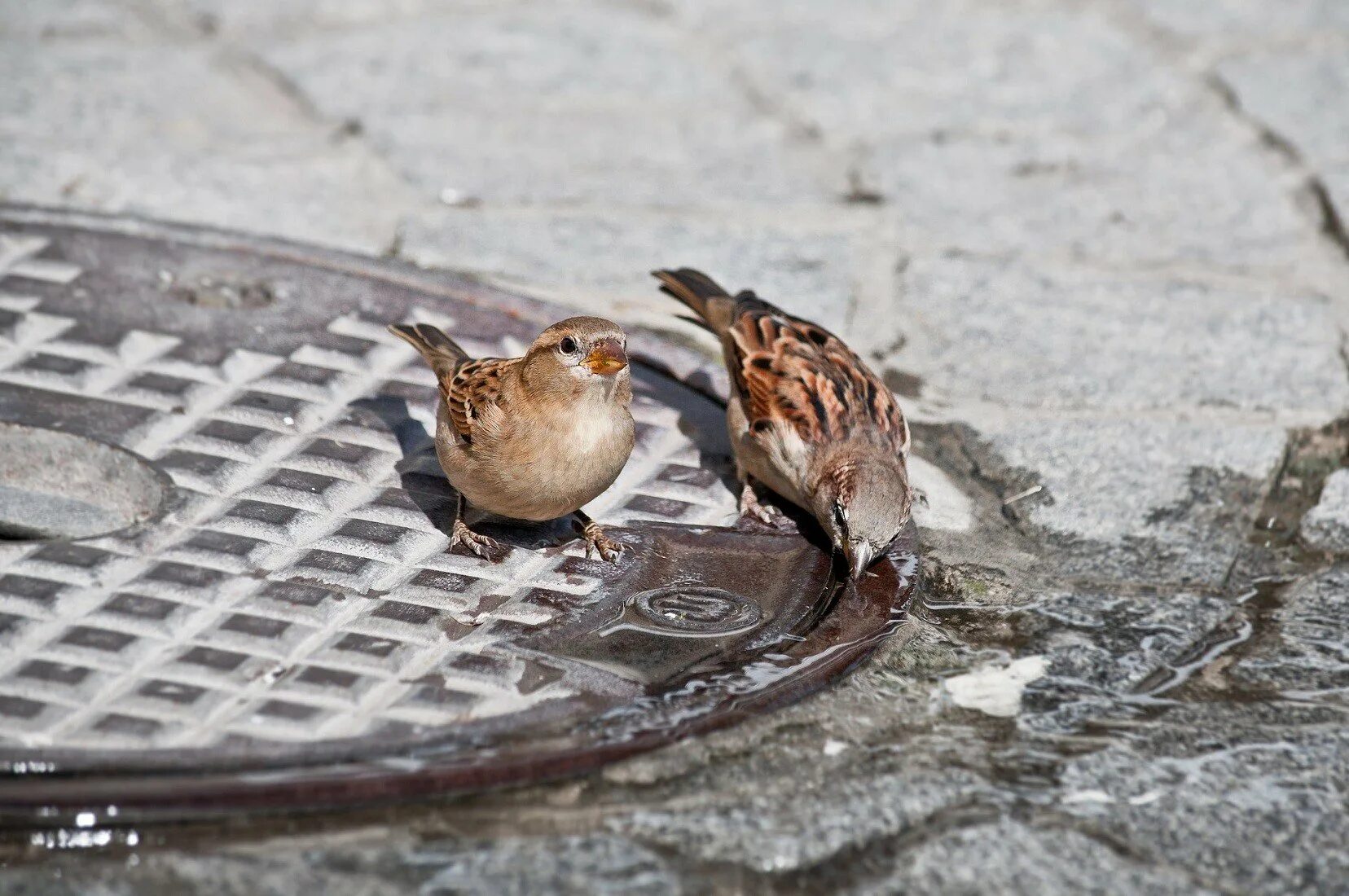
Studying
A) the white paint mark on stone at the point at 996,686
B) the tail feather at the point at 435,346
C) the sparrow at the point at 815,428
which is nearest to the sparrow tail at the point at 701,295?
the sparrow at the point at 815,428

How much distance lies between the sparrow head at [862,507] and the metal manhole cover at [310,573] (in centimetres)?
6

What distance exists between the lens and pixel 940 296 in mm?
4504

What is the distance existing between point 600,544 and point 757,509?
17.5 inches

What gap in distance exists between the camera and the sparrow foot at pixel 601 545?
3086 mm

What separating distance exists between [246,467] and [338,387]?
1.34ft

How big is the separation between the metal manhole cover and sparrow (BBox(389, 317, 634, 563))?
106 mm

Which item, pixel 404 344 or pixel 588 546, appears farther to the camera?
pixel 404 344

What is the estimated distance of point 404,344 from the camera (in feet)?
12.5

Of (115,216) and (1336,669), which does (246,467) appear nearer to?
(115,216)

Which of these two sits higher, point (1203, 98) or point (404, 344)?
point (1203, 98)

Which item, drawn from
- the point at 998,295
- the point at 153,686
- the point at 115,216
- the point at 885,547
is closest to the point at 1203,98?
the point at 998,295

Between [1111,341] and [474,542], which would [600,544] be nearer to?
[474,542]

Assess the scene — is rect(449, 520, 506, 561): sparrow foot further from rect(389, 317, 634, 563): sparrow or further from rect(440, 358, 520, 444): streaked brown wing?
rect(440, 358, 520, 444): streaked brown wing

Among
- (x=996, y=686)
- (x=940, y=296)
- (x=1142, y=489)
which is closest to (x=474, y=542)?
(x=996, y=686)
